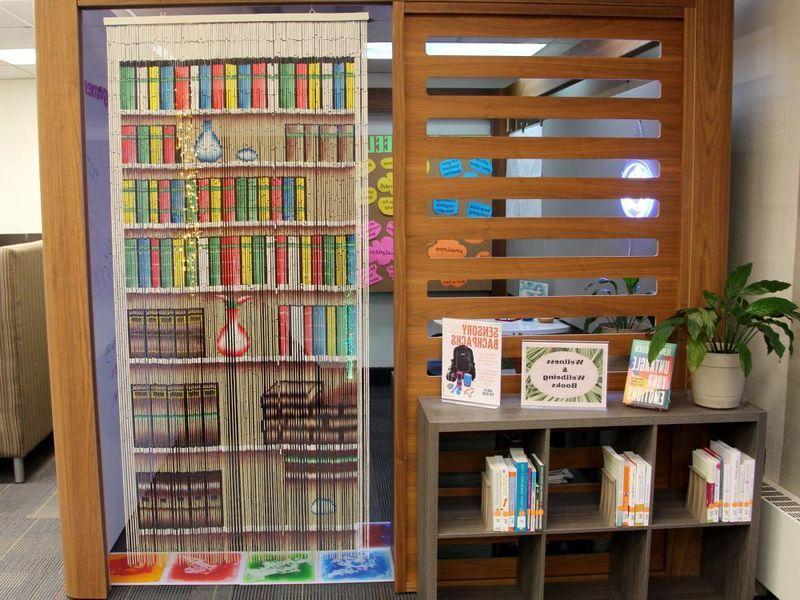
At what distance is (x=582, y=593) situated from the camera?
2.61 metres

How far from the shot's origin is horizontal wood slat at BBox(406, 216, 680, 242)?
8.41ft

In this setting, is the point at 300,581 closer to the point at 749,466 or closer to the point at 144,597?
the point at 144,597

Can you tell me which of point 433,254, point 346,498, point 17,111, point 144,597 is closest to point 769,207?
point 433,254

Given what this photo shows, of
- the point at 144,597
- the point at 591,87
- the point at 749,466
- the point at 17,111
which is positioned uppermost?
the point at 17,111

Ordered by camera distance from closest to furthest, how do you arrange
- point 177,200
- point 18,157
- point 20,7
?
1. point 177,200
2. point 20,7
3. point 18,157

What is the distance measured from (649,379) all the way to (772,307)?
1.50 ft

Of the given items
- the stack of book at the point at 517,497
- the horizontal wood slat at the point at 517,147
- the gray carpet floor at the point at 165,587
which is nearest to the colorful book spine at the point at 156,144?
the horizontal wood slat at the point at 517,147

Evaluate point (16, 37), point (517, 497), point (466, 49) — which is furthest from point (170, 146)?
point (16, 37)

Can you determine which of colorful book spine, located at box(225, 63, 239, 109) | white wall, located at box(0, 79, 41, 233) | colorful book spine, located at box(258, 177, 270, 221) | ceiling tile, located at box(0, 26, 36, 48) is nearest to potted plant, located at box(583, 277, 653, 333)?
colorful book spine, located at box(258, 177, 270, 221)

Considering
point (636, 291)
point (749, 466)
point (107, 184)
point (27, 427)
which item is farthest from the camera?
point (27, 427)

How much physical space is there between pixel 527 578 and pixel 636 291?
119 centimetres

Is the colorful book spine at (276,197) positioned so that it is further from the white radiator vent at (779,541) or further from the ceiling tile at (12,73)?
the ceiling tile at (12,73)

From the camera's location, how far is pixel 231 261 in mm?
2598

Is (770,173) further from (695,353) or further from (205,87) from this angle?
(205,87)
